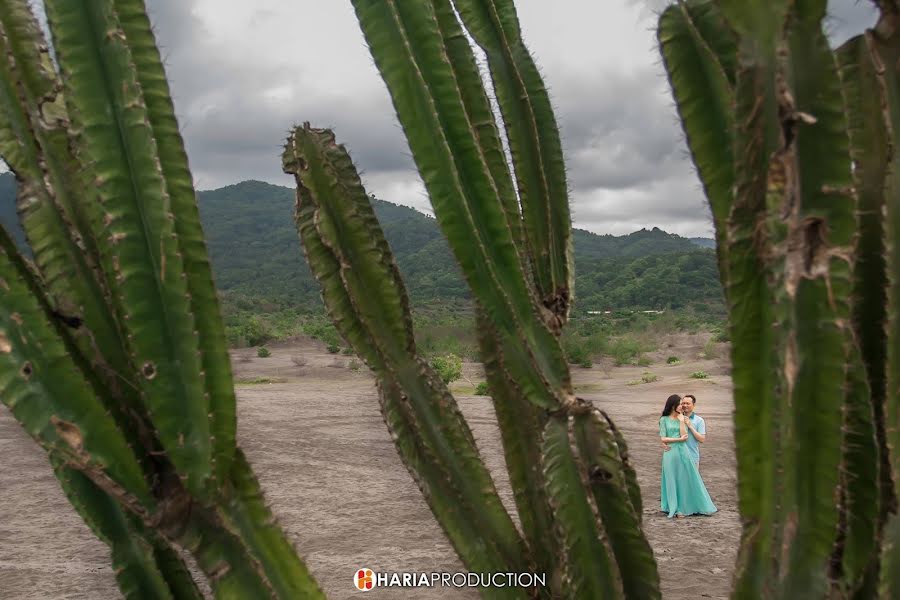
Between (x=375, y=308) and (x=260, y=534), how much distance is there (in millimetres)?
926

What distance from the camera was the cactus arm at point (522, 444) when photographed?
119 inches

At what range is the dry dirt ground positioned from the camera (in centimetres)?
729

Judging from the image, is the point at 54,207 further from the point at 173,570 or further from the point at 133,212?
the point at 173,570

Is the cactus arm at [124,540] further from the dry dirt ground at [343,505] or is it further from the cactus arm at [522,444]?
the cactus arm at [522,444]

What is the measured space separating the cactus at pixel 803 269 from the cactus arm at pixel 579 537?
1.82 ft

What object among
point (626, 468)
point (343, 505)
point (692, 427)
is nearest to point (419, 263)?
point (343, 505)

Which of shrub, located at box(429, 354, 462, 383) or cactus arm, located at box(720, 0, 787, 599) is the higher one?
cactus arm, located at box(720, 0, 787, 599)

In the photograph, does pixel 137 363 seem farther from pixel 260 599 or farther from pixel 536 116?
pixel 536 116

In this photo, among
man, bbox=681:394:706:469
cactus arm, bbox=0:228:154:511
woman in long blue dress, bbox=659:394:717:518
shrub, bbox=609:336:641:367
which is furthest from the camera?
shrub, bbox=609:336:641:367

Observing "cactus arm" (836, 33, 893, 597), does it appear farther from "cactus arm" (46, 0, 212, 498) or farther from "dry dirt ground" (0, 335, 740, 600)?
"cactus arm" (46, 0, 212, 498)

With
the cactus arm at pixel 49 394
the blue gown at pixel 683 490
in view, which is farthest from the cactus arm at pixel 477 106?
the blue gown at pixel 683 490

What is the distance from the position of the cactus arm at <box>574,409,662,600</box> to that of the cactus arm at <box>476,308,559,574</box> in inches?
18.0

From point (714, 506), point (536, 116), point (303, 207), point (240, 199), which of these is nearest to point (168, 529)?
point (303, 207)

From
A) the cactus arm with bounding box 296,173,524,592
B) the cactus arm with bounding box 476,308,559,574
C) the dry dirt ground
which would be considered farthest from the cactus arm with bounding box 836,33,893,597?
the cactus arm with bounding box 296,173,524,592
